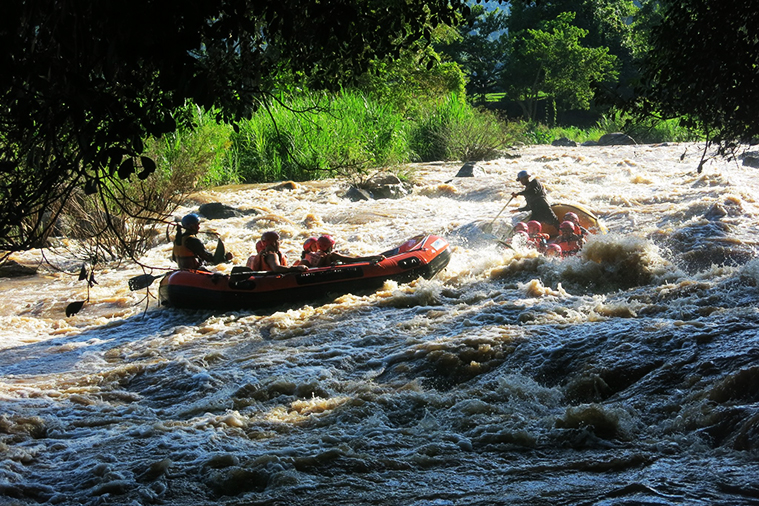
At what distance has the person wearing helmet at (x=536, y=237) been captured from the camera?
872cm

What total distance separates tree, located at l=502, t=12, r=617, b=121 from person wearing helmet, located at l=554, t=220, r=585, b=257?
90.9ft

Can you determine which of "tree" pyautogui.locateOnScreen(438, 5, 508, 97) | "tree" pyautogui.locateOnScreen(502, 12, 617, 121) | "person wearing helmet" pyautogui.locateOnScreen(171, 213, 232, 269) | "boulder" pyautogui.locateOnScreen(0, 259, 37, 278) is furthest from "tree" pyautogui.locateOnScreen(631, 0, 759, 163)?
"tree" pyautogui.locateOnScreen(438, 5, 508, 97)

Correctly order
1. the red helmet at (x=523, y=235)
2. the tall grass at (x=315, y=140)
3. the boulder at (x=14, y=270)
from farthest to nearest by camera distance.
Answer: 1. the tall grass at (x=315, y=140)
2. the boulder at (x=14, y=270)
3. the red helmet at (x=523, y=235)

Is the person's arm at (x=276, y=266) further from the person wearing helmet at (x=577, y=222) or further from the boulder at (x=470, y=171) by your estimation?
the boulder at (x=470, y=171)

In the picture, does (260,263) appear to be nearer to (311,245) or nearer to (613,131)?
(311,245)

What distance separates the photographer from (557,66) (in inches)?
1415

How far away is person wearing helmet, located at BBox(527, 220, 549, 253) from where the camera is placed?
8.72m

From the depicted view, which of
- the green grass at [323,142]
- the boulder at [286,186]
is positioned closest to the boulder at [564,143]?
the green grass at [323,142]

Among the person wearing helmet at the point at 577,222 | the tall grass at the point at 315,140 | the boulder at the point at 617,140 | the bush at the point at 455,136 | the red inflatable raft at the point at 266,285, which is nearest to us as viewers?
the red inflatable raft at the point at 266,285

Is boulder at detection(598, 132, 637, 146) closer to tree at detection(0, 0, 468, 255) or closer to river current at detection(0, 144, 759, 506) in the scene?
river current at detection(0, 144, 759, 506)

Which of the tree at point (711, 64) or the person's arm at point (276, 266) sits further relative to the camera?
the person's arm at point (276, 266)

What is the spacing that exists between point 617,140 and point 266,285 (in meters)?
19.7

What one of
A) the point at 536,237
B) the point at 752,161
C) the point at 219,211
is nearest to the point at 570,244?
the point at 536,237

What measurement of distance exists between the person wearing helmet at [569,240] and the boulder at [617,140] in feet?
54.4
